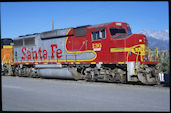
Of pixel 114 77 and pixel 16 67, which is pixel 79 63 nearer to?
A: pixel 114 77

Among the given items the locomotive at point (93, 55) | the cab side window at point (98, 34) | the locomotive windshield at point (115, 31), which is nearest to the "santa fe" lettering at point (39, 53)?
the locomotive at point (93, 55)

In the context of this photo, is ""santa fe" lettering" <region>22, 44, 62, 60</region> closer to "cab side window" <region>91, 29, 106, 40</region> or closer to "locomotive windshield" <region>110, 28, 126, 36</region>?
"cab side window" <region>91, 29, 106, 40</region>

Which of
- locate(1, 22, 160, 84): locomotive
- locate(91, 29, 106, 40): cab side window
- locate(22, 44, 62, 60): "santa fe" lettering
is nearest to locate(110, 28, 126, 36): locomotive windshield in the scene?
locate(1, 22, 160, 84): locomotive

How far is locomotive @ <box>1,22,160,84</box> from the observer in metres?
13.5

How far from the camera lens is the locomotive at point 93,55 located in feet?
44.3

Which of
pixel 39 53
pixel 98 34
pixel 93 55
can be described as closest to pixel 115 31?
pixel 98 34

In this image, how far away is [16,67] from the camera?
22.5 m

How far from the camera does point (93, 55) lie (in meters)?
15.3

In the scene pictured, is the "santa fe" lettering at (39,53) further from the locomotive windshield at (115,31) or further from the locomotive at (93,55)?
the locomotive windshield at (115,31)

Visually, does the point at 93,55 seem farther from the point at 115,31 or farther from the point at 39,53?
the point at 39,53

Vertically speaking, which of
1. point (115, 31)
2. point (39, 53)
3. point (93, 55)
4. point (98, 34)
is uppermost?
point (115, 31)

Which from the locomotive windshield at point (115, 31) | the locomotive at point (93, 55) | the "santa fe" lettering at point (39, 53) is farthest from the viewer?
the "santa fe" lettering at point (39, 53)

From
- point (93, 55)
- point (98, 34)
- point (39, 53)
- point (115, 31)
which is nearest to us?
point (115, 31)

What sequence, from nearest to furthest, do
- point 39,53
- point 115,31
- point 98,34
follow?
1. point 115,31
2. point 98,34
3. point 39,53
